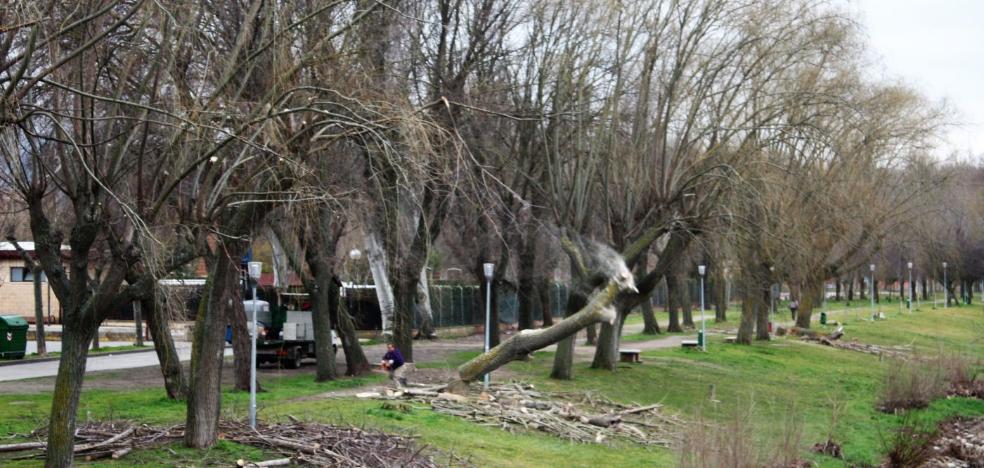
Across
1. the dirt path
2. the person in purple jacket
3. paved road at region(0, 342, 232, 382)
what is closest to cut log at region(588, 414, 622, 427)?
the dirt path

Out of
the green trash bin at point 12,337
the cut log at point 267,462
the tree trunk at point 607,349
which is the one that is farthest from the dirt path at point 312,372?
the cut log at point 267,462

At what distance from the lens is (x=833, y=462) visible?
18.9m

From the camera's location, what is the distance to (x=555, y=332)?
15.2 m

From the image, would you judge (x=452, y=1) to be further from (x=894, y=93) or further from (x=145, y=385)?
(x=894, y=93)

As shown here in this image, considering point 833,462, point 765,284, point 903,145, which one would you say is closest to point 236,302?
point 833,462

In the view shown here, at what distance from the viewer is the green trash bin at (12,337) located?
1178 inches

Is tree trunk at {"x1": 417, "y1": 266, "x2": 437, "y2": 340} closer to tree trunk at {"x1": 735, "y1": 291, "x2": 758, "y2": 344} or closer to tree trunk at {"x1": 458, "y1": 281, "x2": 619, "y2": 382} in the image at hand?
tree trunk at {"x1": 735, "y1": 291, "x2": 758, "y2": 344}

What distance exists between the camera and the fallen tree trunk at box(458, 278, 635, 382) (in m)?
14.6

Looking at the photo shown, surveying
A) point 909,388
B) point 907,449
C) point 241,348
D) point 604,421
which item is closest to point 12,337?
point 241,348

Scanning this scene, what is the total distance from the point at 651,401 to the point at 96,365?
49.8 feet

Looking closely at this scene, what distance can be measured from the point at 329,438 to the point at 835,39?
55.8ft

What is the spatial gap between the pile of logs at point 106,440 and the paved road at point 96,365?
9.91 m

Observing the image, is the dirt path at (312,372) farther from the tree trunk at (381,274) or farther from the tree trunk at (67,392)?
the tree trunk at (67,392)

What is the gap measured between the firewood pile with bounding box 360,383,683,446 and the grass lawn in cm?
46
